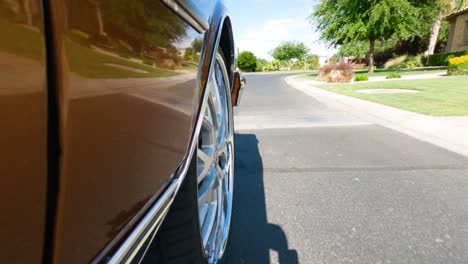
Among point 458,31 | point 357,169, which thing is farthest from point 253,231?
point 458,31

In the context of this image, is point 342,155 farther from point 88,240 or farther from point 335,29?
point 335,29

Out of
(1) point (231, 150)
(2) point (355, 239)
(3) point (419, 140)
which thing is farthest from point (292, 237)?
(3) point (419, 140)

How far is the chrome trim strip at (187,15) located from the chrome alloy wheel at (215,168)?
288 millimetres

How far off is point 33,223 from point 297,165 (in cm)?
307

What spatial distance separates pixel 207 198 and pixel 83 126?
1139mm

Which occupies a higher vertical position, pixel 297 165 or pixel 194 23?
pixel 194 23

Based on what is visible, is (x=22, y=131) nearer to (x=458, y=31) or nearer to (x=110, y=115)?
(x=110, y=115)

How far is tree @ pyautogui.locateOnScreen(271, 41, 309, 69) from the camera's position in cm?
6759

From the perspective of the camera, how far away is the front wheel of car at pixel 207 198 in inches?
42.0

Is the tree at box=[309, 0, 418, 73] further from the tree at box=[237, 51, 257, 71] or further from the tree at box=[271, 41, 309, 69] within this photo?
the tree at box=[271, 41, 309, 69]

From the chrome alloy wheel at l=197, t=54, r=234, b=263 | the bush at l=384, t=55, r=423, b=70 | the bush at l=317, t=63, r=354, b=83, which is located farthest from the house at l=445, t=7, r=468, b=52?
the chrome alloy wheel at l=197, t=54, r=234, b=263

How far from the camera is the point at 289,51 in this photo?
67.5m

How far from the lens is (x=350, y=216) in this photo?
2.23 meters

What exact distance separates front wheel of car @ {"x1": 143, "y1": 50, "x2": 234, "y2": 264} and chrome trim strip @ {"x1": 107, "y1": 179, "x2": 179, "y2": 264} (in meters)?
0.24
